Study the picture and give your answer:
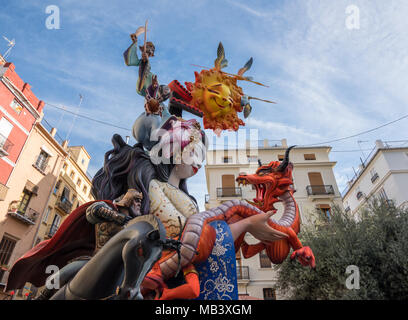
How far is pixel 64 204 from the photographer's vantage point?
2130cm

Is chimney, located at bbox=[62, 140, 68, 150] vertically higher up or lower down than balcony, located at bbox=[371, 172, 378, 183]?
higher up

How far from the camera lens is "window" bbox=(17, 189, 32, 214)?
17.4 metres

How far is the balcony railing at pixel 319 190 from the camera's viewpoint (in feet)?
72.8

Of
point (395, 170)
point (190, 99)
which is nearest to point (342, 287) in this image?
point (190, 99)

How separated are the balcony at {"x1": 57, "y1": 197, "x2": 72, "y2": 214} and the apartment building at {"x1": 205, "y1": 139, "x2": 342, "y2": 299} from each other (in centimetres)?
1052

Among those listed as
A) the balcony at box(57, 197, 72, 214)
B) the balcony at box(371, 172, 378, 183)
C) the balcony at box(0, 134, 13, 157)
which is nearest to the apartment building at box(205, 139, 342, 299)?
the balcony at box(371, 172, 378, 183)

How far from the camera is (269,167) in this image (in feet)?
12.6

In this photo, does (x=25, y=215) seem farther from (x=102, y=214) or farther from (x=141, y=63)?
(x=102, y=214)

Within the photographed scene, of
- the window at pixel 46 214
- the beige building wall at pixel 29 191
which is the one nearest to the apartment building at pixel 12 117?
the beige building wall at pixel 29 191

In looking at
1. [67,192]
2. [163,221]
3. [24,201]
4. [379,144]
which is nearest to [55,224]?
[67,192]

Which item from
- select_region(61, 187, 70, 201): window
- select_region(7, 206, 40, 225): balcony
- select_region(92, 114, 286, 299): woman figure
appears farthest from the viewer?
select_region(61, 187, 70, 201): window

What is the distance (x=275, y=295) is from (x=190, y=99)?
→ 56.5 ft

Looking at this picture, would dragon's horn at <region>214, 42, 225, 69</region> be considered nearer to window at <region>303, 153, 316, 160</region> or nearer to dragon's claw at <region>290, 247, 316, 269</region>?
dragon's claw at <region>290, 247, 316, 269</region>

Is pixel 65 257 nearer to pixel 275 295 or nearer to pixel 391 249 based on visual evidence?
pixel 391 249
